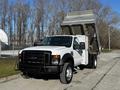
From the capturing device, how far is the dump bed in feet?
50.8

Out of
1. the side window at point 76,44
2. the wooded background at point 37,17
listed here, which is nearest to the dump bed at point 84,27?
the side window at point 76,44

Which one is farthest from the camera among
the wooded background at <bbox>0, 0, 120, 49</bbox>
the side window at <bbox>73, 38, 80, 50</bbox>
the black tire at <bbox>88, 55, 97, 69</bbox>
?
the wooded background at <bbox>0, 0, 120, 49</bbox>

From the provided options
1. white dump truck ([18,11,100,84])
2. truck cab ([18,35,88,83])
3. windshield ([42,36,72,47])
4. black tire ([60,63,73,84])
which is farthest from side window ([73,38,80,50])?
black tire ([60,63,73,84])

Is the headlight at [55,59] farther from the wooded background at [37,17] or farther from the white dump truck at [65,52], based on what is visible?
the wooded background at [37,17]

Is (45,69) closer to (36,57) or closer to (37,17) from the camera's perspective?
(36,57)

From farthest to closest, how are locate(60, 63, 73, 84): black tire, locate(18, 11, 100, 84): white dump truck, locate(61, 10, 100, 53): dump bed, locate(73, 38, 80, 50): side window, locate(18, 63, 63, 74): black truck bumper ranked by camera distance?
locate(61, 10, 100, 53): dump bed, locate(73, 38, 80, 50): side window, locate(60, 63, 73, 84): black tire, locate(18, 11, 100, 84): white dump truck, locate(18, 63, 63, 74): black truck bumper

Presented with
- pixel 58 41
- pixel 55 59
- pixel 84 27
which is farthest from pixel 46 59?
pixel 84 27

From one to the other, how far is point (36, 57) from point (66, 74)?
4.88 feet

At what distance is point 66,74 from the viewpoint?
1073 centimetres

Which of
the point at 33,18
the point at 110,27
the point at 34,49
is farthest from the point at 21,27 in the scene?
the point at 34,49

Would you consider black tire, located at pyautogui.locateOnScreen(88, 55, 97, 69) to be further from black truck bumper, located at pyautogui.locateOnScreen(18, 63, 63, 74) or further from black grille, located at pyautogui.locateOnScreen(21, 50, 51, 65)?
black grille, located at pyautogui.locateOnScreen(21, 50, 51, 65)

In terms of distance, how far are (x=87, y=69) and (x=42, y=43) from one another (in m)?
4.62

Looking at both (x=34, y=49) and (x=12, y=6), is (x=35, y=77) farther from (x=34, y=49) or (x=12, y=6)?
(x=12, y=6)

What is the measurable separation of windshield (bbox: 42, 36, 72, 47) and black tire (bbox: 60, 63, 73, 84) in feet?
A: 4.63
